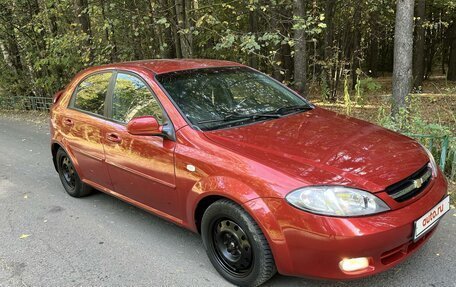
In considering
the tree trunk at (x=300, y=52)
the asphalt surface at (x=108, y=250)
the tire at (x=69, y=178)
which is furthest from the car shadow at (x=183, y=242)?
the tree trunk at (x=300, y=52)

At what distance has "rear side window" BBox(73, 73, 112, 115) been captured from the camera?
4457mm

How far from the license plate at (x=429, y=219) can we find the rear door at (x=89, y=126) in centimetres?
298

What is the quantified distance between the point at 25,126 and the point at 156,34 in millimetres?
4400

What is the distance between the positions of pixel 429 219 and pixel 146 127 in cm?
224

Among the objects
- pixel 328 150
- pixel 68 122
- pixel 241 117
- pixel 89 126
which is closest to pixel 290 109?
pixel 241 117

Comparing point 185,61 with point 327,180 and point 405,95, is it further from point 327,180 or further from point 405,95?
point 405,95

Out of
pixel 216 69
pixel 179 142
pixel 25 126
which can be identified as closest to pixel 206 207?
pixel 179 142

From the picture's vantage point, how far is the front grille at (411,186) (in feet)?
8.92

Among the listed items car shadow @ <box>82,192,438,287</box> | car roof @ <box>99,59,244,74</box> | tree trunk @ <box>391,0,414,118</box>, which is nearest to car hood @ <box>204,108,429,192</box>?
car shadow @ <box>82,192,438,287</box>

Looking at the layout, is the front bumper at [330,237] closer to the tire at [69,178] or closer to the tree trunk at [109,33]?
the tire at [69,178]

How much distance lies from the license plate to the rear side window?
10.4ft

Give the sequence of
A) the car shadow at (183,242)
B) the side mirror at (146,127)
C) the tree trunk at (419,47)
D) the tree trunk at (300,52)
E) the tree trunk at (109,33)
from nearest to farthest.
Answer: the car shadow at (183,242) → the side mirror at (146,127) → the tree trunk at (300,52) → the tree trunk at (109,33) → the tree trunk at (419,47)

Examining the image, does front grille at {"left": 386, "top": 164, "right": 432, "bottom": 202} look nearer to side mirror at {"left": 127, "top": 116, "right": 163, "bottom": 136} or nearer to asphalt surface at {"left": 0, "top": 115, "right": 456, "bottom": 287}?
asphalt surface at {"left": 0, "top": 115, "right": 456, "bottom": 287}

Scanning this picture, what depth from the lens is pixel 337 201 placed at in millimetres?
2596
